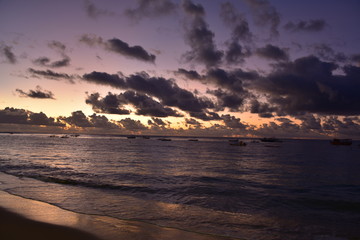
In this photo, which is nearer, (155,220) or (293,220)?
(155,220)

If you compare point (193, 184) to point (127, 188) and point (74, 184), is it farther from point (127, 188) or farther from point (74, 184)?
point (74, 184)

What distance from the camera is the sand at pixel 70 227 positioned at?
8.65 metres

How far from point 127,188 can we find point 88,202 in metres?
5.79

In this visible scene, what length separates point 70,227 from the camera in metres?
9.52

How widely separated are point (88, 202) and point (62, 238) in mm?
6180

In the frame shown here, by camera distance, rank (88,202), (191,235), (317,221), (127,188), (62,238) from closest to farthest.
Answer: (62,238) → (191,235) → (317,221) → (88,202) → (127,188)

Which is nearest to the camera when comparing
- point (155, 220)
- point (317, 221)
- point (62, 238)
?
point (62, 238)

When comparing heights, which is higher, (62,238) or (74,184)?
(62,238)

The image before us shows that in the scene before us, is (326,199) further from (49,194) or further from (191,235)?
(49,194)

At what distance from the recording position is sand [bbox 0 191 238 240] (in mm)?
8648

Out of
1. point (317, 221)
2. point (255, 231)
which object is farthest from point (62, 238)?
point (317, 221)

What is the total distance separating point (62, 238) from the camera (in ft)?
27.4

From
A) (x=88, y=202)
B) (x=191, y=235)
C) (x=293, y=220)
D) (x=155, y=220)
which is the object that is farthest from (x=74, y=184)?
(x=293, y=220)

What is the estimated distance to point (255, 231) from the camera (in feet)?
35.0
